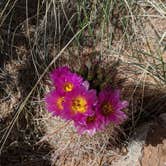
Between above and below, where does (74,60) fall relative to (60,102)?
below

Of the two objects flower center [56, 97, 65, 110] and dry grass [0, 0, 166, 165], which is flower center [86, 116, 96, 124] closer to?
flower center [56, 97, 65, 110]

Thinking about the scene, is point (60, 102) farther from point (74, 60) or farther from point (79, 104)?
point (74, 60)

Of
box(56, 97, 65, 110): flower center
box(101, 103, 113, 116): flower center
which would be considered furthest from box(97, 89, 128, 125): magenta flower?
box(56, 97, 65, 110): flower center

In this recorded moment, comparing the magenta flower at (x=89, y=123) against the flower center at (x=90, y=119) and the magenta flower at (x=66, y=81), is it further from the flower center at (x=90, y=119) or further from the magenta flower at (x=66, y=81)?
the magenta flower at (x=66, y=81)

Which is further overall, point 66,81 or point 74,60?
point 74,60

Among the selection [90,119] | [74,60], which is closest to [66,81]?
[90,119]
